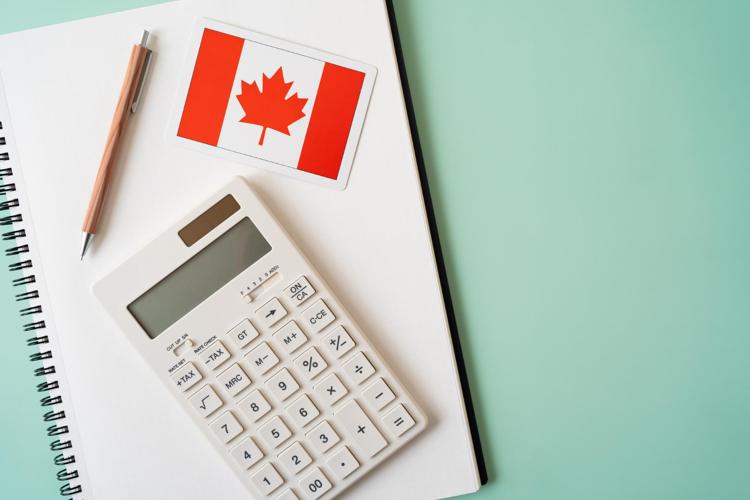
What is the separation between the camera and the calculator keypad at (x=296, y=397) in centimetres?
47

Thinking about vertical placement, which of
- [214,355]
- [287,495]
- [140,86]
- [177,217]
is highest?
[140,86]

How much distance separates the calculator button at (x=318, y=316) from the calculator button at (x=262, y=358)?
0.13 feet

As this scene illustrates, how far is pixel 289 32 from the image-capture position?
0.49m

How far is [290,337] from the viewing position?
1.56 feet

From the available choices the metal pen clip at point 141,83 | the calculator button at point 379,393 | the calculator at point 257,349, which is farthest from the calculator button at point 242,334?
the metal pen clip at point 141,83

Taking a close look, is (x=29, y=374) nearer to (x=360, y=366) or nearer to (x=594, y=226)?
(x=360, y=366)

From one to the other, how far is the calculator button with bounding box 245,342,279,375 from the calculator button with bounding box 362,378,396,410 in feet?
0.27

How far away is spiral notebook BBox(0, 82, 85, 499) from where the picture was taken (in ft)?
1.65

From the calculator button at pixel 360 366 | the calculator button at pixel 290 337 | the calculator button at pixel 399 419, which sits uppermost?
the calculator button at pixel 290 337

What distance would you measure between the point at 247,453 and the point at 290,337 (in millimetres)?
104

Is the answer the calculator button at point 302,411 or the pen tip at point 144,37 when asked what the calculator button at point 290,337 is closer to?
the calculator button at point 302,411

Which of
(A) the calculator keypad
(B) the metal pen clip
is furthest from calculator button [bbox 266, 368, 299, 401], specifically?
(B) the metal pen clip

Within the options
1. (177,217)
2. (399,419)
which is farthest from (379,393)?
(177,217)

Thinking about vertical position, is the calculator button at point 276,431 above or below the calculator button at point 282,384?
below
